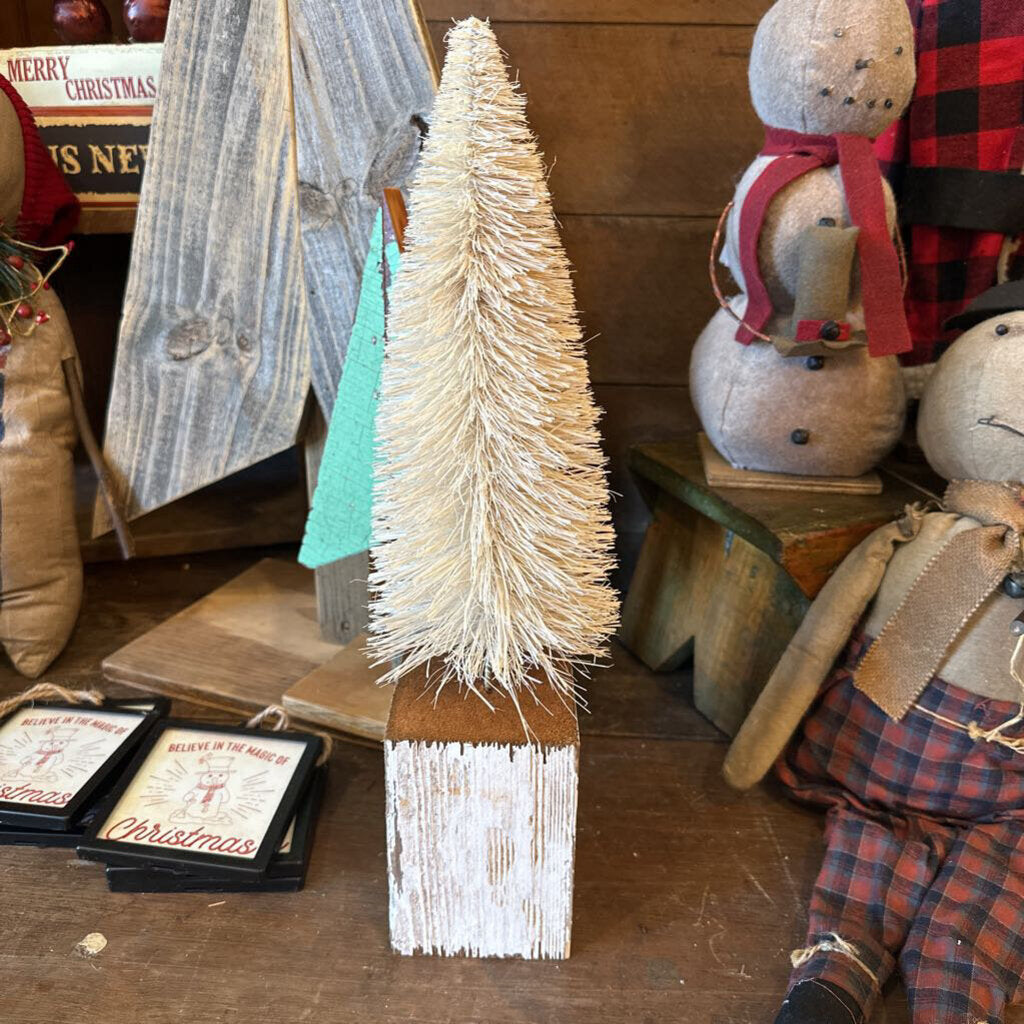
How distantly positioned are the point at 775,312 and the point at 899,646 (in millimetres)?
353

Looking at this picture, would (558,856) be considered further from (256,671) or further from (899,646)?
(256,671)

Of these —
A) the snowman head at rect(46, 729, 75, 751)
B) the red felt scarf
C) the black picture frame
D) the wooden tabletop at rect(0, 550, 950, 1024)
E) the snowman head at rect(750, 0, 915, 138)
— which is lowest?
the wooden tabletop at rect(0, 550, 950, 1024)

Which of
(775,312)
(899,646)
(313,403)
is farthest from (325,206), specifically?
(899,646)

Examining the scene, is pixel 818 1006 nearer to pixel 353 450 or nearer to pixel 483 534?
pixel 483 534

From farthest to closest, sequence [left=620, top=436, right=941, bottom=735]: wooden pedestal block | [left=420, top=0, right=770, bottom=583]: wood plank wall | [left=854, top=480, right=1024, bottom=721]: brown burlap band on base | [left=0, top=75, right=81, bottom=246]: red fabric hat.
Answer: [left=420, top=0, right=770, bottom=583]: wood plank wall < [left=0, top=75, right=81, bottom=246]: red fabric hat < [left=620, top=436, right=941, bottom=735]: wooden pedestal block < [left=854, top=480, right=1024, bottom=721]: brown burlap band on base

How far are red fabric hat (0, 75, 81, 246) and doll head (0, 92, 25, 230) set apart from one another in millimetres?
18

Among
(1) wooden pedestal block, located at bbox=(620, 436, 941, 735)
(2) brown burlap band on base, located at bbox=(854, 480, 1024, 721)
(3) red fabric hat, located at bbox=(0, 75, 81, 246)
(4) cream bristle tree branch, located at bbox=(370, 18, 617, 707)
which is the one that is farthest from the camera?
(3) red fabric hat, located at bbox=(0, 75, 81, 246)

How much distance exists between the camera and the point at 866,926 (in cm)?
69

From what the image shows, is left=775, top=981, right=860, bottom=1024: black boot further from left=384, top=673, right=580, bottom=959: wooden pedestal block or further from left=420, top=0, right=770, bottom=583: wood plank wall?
left=420, top=0, right=770, bottom=583: wood plank wall

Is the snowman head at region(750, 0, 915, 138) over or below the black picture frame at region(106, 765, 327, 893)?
over

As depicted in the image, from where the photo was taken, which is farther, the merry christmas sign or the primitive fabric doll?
the merry christmas sign

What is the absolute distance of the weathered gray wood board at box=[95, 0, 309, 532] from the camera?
89cm

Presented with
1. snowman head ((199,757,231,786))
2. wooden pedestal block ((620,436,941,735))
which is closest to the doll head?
snowman head ((199,757,231,786))

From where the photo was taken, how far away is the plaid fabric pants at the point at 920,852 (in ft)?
2.10
